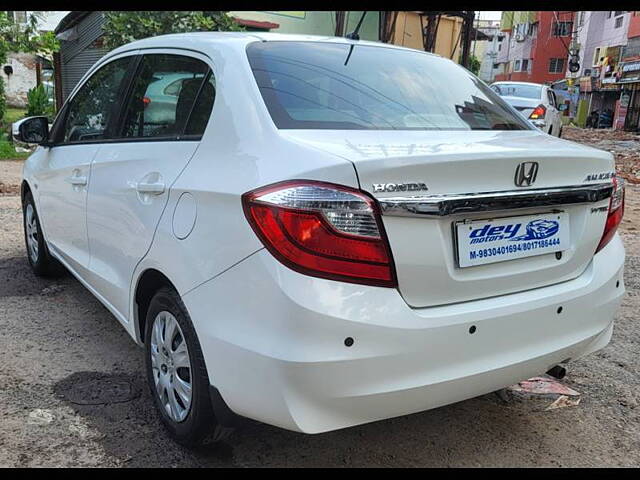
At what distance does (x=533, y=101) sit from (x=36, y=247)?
37.7 feet

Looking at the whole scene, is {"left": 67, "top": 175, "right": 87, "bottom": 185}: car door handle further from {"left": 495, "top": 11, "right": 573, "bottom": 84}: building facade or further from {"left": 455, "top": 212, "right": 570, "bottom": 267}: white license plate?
{"left": 495, "top": 11, "right": 573, "bottom": 84}: building facade

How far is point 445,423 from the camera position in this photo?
9.06 ft

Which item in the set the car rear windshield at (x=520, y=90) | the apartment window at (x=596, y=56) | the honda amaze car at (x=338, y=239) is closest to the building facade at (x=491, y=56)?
the apartment window at (x=596, y=56)

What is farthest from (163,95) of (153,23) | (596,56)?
(596,56)

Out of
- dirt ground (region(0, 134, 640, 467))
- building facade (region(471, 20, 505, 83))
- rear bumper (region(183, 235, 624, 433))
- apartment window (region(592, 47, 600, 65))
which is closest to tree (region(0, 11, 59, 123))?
dirt ground (region(0, 134, 640, 467))

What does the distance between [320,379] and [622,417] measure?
1.81m

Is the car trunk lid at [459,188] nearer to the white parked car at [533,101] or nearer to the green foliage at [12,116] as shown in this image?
the white parked car at [533,101]

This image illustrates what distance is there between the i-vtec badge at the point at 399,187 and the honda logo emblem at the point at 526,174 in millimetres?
389

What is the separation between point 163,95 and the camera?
285cm

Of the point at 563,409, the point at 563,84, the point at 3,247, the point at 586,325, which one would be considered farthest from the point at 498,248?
the point at 563,84

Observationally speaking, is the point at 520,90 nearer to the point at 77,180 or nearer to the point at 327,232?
the point at 77,180

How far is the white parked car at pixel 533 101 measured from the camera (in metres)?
12.9

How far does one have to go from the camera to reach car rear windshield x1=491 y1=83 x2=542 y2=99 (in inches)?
551

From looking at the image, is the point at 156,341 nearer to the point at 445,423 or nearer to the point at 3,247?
the point at 445,423
